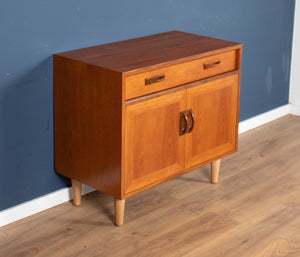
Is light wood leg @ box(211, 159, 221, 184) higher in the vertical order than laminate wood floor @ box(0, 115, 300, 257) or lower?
higher

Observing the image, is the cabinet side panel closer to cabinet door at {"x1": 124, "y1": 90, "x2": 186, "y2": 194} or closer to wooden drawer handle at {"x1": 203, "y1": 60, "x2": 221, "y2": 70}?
cabinet door at {"x1": 124, "y1": 90, "x2": 186, "y2": 194}

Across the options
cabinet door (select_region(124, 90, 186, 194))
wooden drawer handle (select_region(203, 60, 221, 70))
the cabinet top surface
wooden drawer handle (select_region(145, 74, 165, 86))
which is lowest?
cabinet door (select_region(124, 90, 186, 194))

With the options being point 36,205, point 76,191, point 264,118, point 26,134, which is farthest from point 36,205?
point 264,118

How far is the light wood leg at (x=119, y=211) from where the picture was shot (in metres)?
2.86

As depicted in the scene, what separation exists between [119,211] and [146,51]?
0.82 meters

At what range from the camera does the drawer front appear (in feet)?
8.76

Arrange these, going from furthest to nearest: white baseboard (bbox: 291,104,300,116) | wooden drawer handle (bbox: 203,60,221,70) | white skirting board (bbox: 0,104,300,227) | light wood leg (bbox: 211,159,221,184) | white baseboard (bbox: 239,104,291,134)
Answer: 1. white baseboard (bbox: 291,104,300,116)
2. white baseboard (bbox: 239,104,291,134)
3. light wood leg (bbox: 211,159,221,184)
4. wooden drawer handle (bbox: 203,60,221,70)
5. white skirting board (bbox: 0,104,300,227)

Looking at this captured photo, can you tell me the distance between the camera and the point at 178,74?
9.42 feet

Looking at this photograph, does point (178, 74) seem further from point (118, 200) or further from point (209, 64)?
point (118, 200)

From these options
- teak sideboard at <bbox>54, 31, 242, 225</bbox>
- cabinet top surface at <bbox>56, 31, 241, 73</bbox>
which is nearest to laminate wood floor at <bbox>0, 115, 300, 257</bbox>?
teak sideboard at <bbox>54, 31, 242, 225</bbox>

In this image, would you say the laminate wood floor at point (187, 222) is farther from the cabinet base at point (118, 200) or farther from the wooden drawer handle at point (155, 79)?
the wooden drawer handle at point (155, 79)

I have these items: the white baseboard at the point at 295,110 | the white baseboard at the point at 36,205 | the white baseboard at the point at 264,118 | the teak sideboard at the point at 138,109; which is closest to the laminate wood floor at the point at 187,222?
the white baseboard at the point at 36,205

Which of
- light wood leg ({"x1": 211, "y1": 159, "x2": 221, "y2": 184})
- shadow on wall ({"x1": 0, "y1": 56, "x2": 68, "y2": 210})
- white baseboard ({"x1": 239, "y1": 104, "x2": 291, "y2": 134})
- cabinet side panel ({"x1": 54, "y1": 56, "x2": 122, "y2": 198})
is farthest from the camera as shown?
white baseboard ({"x1": 239, "y1": 104, "x2": 291, "y2": 134})

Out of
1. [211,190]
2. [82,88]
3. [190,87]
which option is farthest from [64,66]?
[211,190]
